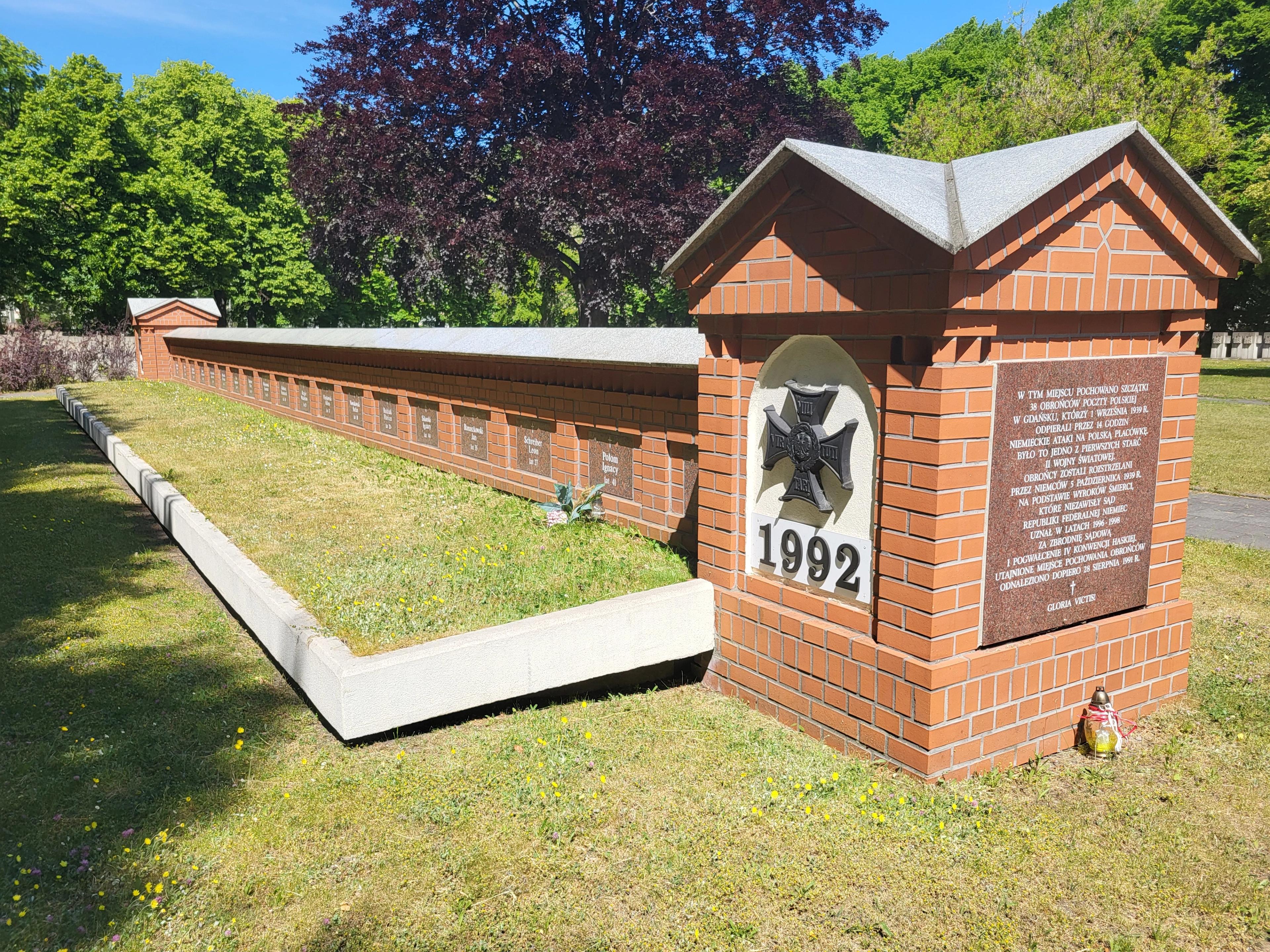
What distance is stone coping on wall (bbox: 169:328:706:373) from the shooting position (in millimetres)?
7363

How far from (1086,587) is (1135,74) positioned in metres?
28.1

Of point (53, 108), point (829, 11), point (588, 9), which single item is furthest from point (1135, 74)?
point (53, 108)

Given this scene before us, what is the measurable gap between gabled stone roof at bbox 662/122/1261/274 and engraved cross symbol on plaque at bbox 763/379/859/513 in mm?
1035

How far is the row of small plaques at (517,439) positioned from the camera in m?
8.16

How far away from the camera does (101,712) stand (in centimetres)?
532

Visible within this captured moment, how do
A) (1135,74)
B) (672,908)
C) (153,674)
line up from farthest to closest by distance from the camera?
(1135,74)
(153,674)
(672,908)

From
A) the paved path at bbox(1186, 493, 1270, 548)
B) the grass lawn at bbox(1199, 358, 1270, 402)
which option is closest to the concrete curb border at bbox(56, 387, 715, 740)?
the paved path at bbox(1186, 493, 1270, 548)

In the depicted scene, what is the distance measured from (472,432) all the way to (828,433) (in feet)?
22.5

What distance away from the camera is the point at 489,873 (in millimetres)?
3773

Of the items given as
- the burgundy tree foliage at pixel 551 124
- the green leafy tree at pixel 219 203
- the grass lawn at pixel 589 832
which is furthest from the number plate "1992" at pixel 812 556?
the green leafy tree at pixel 219 203

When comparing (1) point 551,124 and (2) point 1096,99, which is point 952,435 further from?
(2) point 1096,99

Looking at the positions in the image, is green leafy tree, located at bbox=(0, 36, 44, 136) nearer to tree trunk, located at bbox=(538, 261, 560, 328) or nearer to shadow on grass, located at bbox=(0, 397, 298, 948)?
tree trunk, located at bbox=(538, 261, 560, 328)

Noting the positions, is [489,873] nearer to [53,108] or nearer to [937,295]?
[937,295]

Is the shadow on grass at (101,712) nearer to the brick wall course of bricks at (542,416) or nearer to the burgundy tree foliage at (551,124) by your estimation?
the brick wall course of bricks at (542,416)
